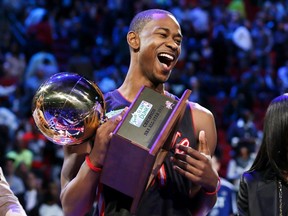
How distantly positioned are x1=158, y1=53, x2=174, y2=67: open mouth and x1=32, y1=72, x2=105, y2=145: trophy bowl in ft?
1.43

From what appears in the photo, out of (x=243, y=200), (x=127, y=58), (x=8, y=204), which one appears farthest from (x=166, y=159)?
(x=127, y=58)

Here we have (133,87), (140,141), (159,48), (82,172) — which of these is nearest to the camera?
(140,141)

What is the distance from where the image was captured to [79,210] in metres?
3.39

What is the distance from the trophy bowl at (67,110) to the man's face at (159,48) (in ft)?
1.35

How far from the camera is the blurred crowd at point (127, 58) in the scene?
1151 cm

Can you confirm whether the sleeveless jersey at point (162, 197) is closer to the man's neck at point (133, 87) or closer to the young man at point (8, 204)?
the man's neck at point (133, 87)

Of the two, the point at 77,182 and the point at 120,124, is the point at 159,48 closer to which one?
the point at 120,124

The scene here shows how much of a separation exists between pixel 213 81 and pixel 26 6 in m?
5.33

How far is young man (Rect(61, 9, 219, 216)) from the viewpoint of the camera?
325cm

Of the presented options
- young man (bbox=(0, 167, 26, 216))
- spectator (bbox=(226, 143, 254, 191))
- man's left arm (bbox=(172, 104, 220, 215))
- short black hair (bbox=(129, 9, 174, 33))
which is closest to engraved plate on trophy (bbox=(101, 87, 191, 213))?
man's left arm (bbox=(172, 104, 220, 215))

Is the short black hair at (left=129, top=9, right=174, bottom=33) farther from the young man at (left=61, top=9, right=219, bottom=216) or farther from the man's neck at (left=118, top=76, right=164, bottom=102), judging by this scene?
the man's neck at (left=118, top=76, right=164, bottom=102)

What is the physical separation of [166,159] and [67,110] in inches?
23.3

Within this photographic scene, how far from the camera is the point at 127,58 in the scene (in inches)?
604

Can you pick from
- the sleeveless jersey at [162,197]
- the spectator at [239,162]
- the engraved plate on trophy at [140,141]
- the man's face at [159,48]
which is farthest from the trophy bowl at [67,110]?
the spectator at [239,162]
